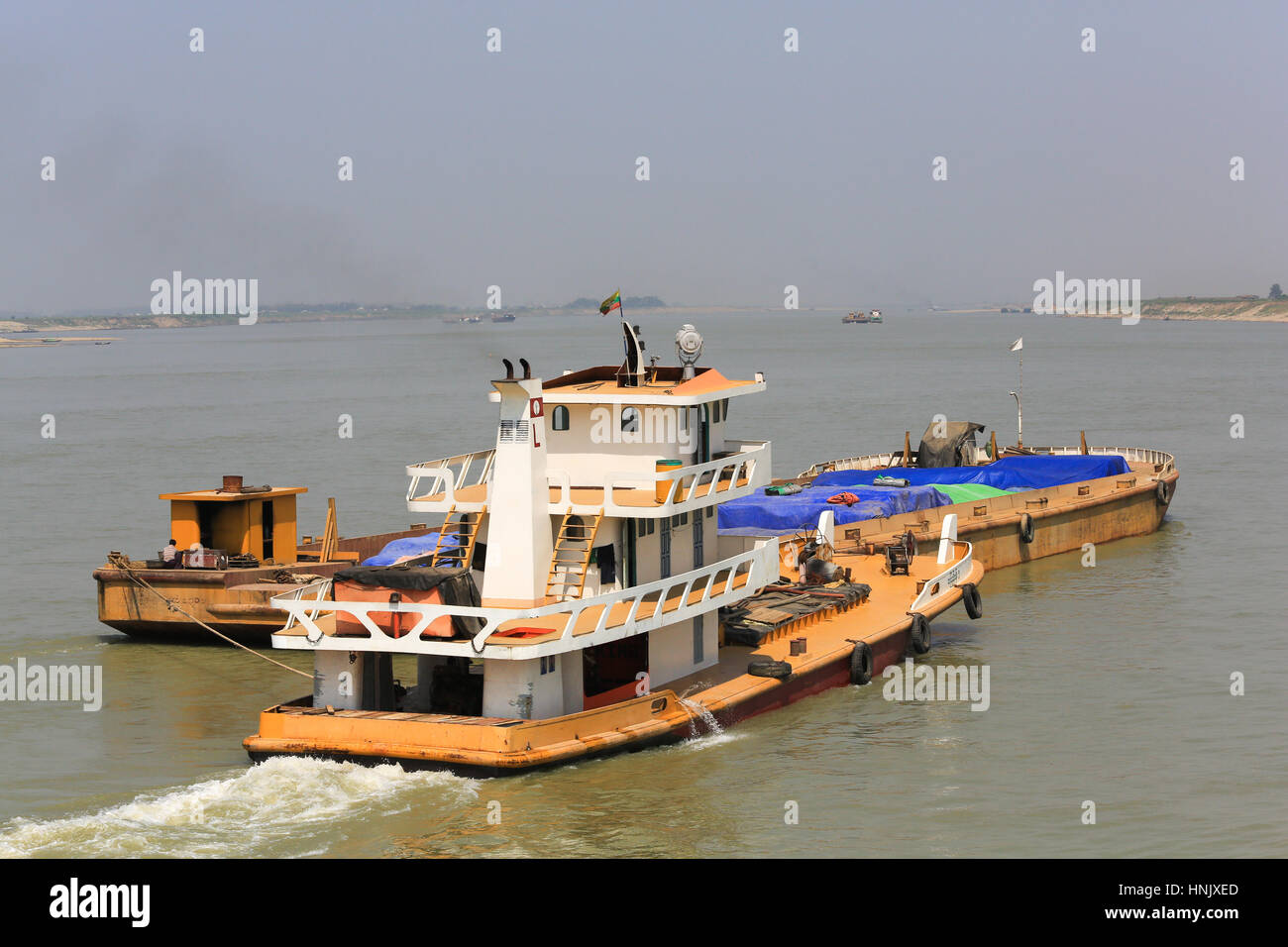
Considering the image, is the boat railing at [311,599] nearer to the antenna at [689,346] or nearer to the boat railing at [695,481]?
the boat railing at [695,481]

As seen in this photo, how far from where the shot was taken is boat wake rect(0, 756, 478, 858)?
1786 centimetres

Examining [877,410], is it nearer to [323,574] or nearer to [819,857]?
[323,574]

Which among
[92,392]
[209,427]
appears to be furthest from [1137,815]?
[92,392]

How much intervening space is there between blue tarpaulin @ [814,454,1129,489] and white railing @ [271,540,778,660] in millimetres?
21563

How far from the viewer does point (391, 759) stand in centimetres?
2008

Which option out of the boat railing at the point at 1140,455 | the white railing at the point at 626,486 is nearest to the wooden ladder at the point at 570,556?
the white railing at the point at 626,486

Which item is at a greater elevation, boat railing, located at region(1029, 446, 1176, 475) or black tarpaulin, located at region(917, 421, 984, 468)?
black tarpaulin, located at region(917, 421, 984, 468)

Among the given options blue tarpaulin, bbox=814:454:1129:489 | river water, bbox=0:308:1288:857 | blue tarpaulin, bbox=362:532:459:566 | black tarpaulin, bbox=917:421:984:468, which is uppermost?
black tarpaulin, bbox=917:421:984:468

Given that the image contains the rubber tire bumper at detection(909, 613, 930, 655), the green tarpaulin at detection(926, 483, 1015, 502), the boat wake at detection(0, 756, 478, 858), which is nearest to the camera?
the boat wake at detection(0, 756, 478, 858)

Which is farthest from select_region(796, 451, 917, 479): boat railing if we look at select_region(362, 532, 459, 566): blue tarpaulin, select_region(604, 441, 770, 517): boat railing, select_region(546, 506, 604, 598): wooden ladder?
select_region(546, 506, 604, 598): wooden ladder

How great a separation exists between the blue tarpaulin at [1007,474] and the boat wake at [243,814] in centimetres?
2536

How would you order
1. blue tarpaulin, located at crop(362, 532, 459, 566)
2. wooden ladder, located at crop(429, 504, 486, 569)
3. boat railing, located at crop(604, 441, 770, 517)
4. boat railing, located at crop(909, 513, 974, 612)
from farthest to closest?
blue tarpaulin, located at crop(362, 532, 459, 566)
boat railing, located at crop(909, 513, 974, 612)
wooden ladder, located at crop(429, 504, 486, 569)
boat railing, located at crop(604, 441, 770, 517)

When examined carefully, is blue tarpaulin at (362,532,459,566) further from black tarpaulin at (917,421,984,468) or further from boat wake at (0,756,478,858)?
black tarpaulin at (917,421,984,468)
